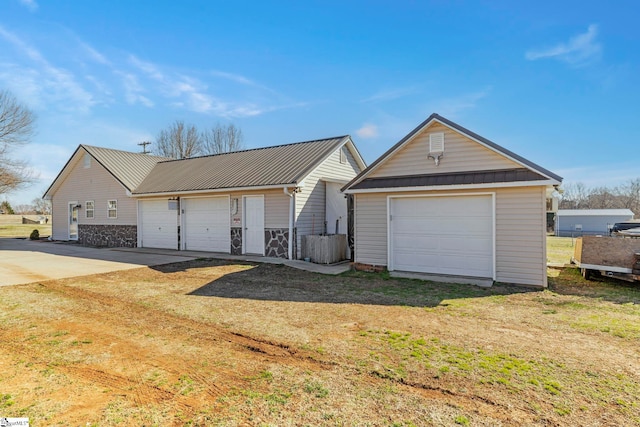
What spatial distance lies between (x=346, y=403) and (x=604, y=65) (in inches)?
626

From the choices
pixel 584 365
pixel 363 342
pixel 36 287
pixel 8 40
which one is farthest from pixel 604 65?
pixel 8 40

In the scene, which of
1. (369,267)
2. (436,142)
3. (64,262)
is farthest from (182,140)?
Answer: (436,142)

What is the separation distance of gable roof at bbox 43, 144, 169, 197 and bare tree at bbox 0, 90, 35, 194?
35.1ft

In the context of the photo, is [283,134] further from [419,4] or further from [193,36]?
[419,4]

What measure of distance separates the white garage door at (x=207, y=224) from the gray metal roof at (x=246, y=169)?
2.35ft

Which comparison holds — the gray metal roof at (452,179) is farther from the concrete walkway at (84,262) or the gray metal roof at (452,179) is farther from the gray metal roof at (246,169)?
the gray metal roof at (246,169)

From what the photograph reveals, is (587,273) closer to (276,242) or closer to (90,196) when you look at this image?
(276,242)

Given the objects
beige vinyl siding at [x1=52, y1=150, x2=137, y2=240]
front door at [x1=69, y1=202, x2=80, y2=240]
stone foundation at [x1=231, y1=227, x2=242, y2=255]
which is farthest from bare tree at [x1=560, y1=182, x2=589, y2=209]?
front door at [x1=69, y1=202, x2=80, y2=240]

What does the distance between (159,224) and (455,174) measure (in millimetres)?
13175

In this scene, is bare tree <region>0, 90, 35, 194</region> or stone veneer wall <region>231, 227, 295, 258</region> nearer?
stone veneer wall <region>231, 227, 295, 258</region>

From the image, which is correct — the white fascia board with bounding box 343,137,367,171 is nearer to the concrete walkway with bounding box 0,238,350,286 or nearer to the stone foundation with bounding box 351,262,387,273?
the concrete walkway with bounding box 0,238,350,286

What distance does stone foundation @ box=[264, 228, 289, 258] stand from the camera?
1241 centimetres

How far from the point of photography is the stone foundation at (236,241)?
44.3 ft

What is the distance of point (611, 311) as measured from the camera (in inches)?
242
